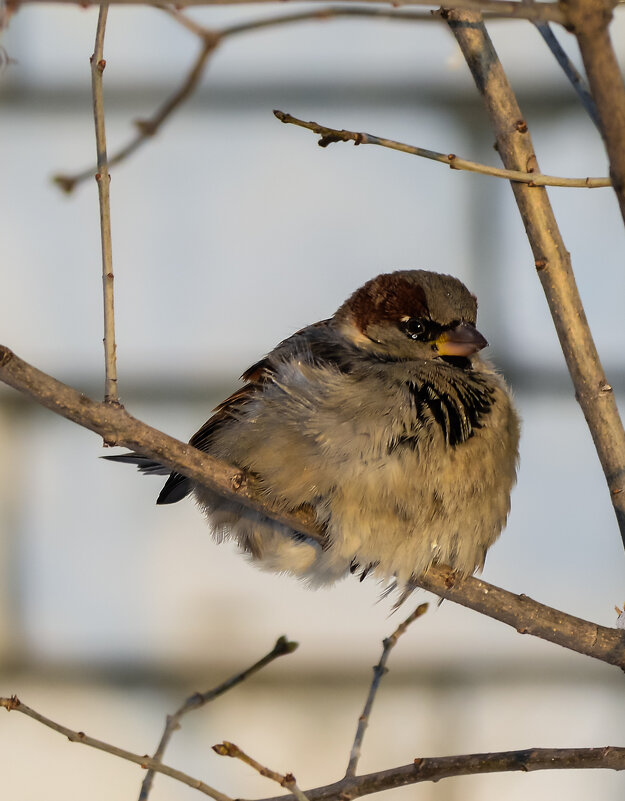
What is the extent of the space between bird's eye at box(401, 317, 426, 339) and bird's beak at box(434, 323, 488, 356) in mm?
32

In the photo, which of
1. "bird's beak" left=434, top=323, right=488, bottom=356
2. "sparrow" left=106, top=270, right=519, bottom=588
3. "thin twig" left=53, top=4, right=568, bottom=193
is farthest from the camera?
"bird's beak" left=434, top=323, right=488, bottom=356

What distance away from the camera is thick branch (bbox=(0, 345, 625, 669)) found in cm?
100

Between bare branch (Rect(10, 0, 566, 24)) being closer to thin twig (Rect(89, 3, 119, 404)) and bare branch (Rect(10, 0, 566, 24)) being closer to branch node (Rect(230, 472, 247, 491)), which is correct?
thin twig (Rect(89, 3, 119, 404))

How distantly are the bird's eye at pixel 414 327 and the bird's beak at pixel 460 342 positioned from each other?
0.03m

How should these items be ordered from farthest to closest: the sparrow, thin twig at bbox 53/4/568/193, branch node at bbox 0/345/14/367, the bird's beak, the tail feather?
the tail feather, the bird's beak, the sparrow, branch node at bbox 0/345/14/367, thin twig at bbox 53/4/568/193

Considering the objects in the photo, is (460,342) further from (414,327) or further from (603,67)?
(603,67)

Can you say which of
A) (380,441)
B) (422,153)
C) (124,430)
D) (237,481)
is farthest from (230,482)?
(422,153)

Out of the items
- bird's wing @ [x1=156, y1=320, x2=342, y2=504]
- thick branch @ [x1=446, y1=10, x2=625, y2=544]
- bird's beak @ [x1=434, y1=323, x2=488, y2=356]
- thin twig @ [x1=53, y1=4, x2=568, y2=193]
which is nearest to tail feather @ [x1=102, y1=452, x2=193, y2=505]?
bird's wing @ [x1=156, y1=320, x2=342, y2=504]

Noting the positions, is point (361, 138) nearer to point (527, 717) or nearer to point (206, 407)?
point (206, 407)

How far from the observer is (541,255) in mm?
1160

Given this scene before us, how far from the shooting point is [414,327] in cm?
155

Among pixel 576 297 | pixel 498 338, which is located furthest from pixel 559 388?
pixel 576 297

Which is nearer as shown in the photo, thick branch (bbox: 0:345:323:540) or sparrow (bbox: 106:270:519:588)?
thick branch (bbox: 0:345:323:540)

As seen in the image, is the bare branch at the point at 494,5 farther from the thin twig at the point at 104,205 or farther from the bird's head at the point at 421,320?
the bird's head at the point at 421,320
